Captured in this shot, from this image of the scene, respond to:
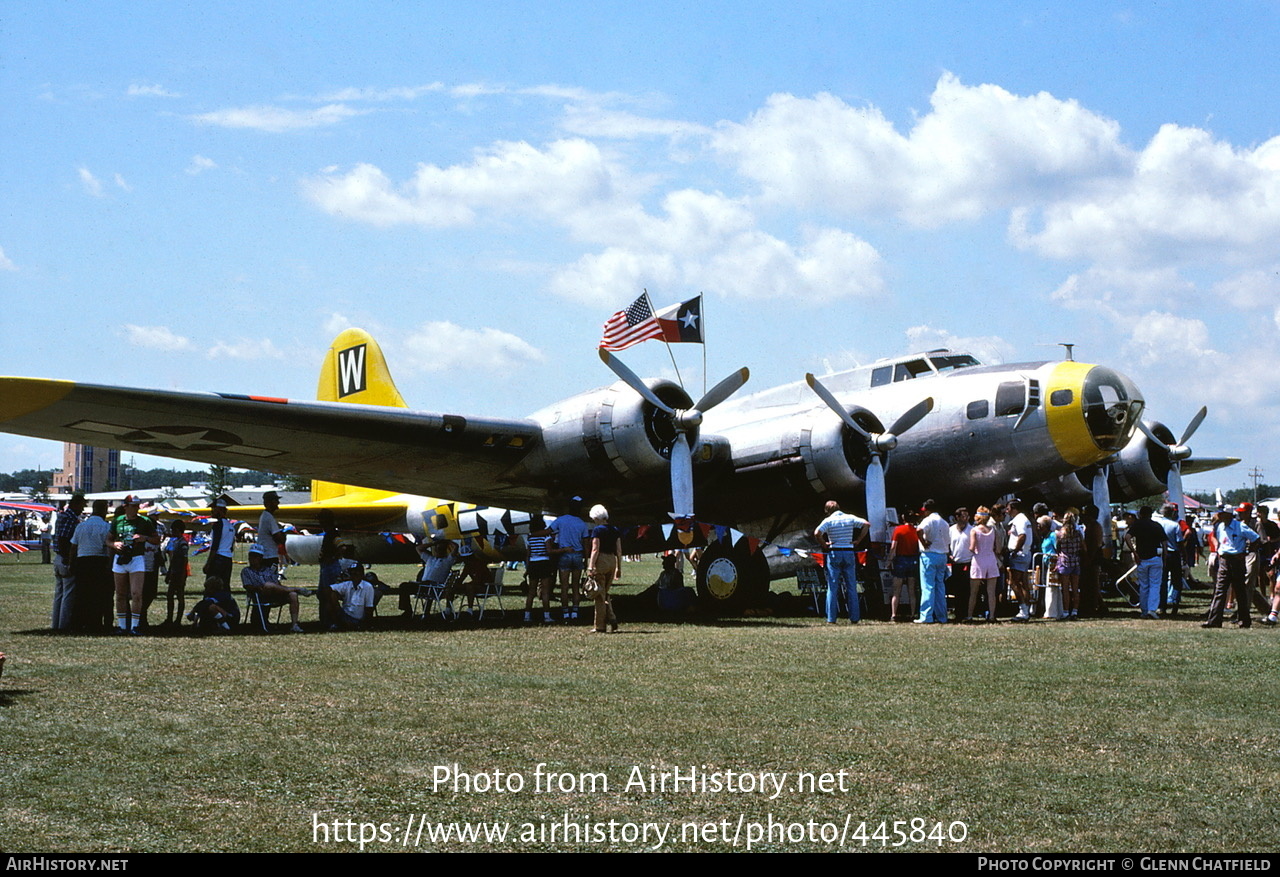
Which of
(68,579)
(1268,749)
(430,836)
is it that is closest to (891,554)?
(1268,749)

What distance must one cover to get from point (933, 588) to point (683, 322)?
19.8 feet

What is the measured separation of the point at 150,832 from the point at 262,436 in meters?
10.1

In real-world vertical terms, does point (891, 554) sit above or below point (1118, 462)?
below

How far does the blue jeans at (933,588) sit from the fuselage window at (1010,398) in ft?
6.82

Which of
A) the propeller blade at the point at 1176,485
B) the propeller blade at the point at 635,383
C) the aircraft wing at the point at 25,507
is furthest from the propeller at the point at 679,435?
the aircraft wing at the point at 25,507

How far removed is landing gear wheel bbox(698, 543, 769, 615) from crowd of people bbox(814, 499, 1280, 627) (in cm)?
108

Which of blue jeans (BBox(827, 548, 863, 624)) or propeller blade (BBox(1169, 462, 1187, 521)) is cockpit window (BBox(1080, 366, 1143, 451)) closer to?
blue jeans (BBox(827, 548, 863, 624))

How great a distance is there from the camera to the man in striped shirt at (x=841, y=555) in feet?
44.8

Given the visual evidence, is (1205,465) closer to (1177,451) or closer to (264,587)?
(1177,451)

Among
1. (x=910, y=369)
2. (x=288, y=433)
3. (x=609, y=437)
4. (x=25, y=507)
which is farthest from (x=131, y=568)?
(x=25, y=507)

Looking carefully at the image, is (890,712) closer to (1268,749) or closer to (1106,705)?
(1106,705)

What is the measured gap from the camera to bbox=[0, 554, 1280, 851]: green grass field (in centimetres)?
443

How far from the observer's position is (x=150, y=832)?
4281mm

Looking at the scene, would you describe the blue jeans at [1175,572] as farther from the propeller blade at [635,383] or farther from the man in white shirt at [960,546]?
the propeller blade at [635,383]
